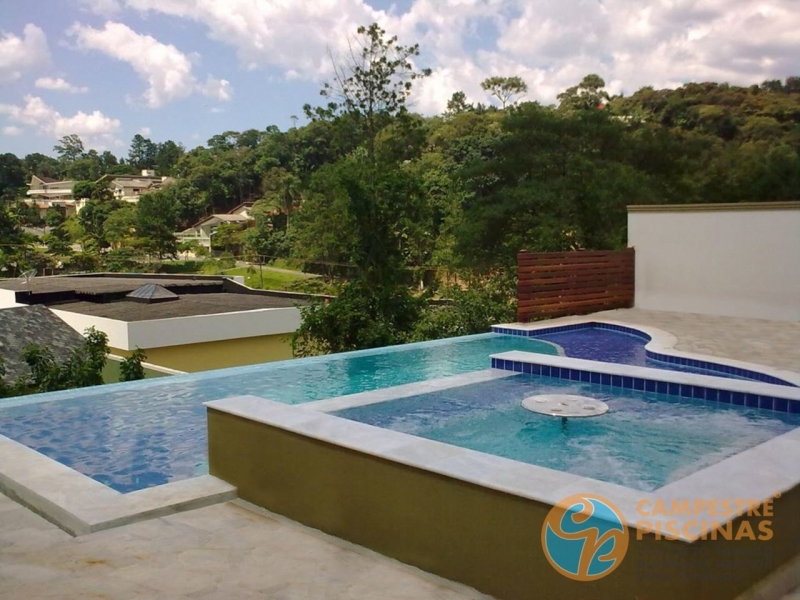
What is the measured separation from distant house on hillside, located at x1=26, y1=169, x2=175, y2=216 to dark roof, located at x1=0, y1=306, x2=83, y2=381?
55027 mm

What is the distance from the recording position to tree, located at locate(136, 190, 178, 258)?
4609 centimetres

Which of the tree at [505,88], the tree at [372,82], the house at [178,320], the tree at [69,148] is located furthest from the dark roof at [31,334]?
the tree at [69,148]

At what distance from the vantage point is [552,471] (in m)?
3.29

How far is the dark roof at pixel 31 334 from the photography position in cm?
1442

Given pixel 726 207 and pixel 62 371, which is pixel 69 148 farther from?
pixel 726 207

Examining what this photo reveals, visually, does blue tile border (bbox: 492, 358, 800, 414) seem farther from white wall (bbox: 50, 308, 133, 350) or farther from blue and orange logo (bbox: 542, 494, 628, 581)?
white wall (bbox: 50, 308, 133, 350)

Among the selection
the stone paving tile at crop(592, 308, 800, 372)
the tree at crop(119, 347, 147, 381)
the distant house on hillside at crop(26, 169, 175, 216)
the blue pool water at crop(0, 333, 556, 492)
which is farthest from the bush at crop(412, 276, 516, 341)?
the distant house on hillside at crop(26, 169, 175, 216)

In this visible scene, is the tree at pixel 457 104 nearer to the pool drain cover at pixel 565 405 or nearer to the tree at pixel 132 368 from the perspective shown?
the tree at pixel 132 368

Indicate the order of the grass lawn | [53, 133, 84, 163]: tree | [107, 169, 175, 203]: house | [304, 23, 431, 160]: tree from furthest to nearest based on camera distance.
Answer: [53, 133, 84, 163]: tree → [107, 169, 175, 203]: house → the grass lawn → [304, 23, 431, 160]: tree

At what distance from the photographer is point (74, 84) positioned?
6575 centimetres

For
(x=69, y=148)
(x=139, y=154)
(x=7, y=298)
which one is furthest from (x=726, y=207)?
(x=69, y=148)

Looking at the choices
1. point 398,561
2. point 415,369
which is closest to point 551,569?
point 398,561

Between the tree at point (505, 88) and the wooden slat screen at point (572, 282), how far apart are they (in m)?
34.6

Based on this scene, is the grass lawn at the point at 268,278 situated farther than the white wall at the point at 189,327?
Yes
